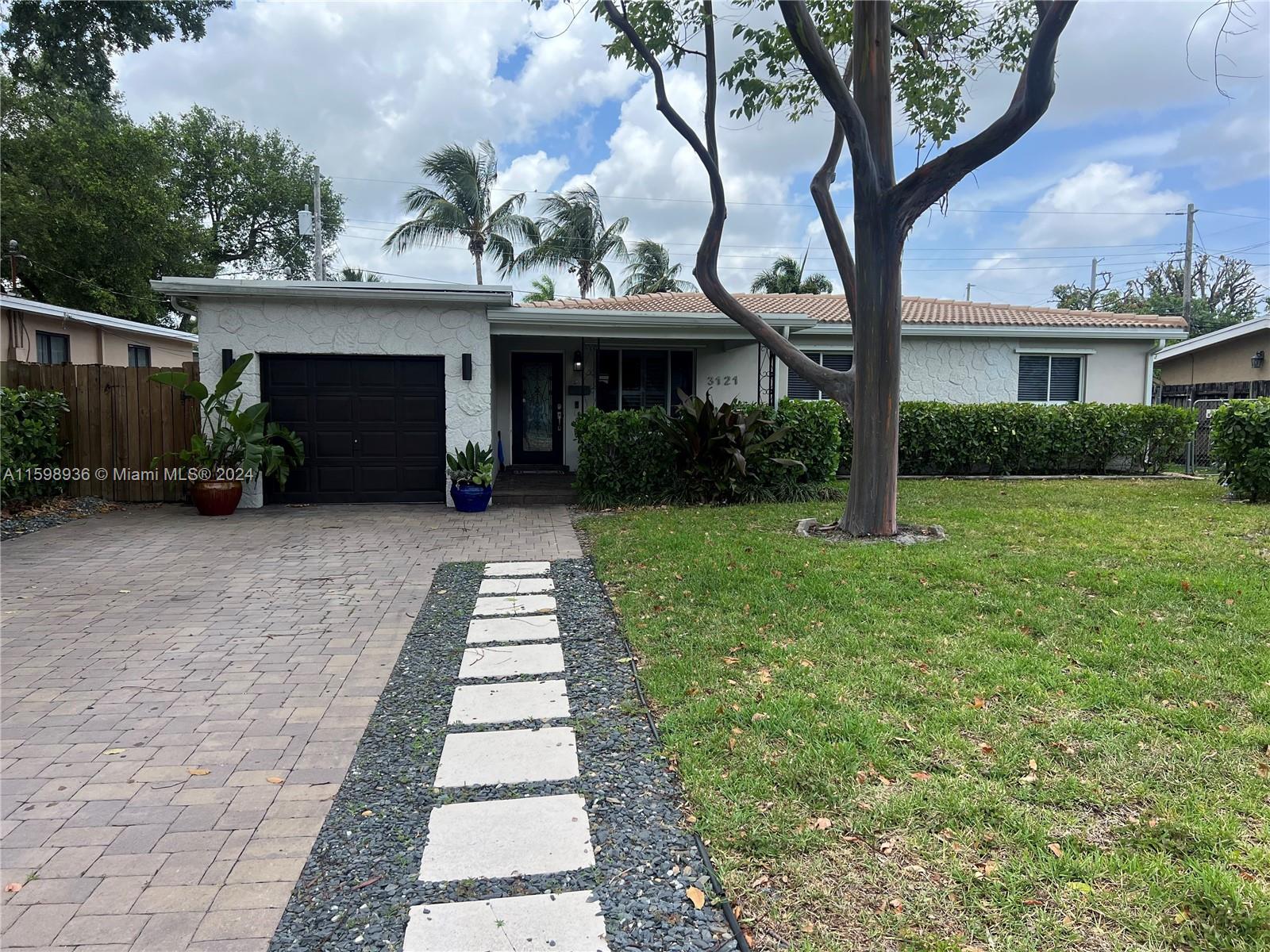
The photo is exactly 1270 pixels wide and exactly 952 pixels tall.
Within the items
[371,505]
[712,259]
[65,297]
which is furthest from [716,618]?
[65,297]

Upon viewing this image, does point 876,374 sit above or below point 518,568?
above

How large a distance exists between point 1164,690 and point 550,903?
3006 millimetres

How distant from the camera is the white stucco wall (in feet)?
31.5

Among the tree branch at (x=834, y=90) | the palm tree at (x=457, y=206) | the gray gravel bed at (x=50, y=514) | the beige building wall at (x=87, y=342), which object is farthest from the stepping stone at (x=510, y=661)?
the palm tree at (x=457, y=206)

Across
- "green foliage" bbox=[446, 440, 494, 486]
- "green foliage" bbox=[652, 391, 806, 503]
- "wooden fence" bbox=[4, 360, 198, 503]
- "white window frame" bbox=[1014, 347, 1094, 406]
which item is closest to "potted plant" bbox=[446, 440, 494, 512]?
"green foliage" bbox=[446, 440, 494, 486]

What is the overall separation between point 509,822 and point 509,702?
3.60ft

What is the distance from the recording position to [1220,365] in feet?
54.7

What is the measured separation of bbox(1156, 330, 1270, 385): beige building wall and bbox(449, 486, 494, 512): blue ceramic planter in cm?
1616

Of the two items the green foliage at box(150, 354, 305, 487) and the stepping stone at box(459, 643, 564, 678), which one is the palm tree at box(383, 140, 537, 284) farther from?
the stepping stone at box(459, 643, 564, 678)

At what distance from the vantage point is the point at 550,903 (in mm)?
2172

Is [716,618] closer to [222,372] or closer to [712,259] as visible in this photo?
[712,259]

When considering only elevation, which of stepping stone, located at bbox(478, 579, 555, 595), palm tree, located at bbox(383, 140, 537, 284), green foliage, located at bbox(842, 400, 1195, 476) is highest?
palm tree, located at bbox(383, 140, 537, 284)

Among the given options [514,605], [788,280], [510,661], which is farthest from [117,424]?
[788,280]

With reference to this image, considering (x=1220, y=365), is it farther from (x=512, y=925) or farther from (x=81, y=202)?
(x=81, y=202)
